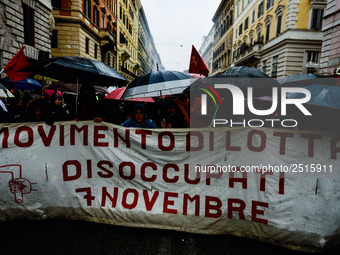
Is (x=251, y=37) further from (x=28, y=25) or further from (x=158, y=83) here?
(x=158, y=83)

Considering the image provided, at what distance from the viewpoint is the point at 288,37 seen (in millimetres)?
20109

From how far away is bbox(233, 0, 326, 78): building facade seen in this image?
1977 cm

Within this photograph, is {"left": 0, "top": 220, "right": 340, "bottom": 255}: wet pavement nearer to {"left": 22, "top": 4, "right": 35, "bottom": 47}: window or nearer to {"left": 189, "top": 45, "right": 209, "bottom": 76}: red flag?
{"left": 189, "top": 45, "right": 209, "bottom": 76}: red flag

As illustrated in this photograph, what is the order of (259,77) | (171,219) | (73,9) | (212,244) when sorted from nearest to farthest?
1. (212,244)
2. (171,219)
3. (259,77)
4. (73,9)

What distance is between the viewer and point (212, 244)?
2.66 meters

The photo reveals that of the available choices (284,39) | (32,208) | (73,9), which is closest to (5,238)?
(32,208)

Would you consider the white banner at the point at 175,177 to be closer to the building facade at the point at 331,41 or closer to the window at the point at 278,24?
the building facade at the point at 331,41

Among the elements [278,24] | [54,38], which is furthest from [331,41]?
[54,38]

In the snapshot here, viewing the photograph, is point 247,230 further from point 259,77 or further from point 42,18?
point 42,18

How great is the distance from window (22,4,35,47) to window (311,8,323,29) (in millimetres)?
22304

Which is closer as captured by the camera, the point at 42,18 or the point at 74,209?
the point at 74,209

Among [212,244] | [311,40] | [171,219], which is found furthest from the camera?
[311,40]

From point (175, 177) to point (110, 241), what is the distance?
1.12 m

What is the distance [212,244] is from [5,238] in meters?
2.52
